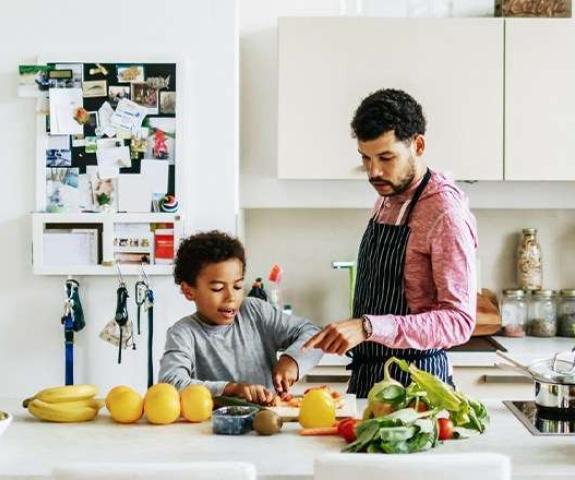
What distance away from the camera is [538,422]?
212 cm

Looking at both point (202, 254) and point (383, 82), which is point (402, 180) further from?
point (383, 82)

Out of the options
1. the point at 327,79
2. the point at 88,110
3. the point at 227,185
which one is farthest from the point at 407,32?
the point at 88,110

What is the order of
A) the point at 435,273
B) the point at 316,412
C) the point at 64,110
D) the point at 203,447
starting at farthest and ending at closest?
1. the point at 64,110
2. the point at 435,273
3. the point at 316,412
4. the point at 203,447

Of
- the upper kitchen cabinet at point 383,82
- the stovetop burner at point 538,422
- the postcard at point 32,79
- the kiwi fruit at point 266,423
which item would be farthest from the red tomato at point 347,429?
the postcard at point 32,79

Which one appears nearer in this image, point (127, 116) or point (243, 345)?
point (243, 345)

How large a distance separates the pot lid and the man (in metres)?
0.20

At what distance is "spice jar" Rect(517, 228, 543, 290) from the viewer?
152 inches

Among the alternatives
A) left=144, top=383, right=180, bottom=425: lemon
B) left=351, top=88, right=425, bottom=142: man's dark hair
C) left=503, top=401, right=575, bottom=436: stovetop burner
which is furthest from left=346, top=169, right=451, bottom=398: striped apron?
left=144, top=383, right=180, bottom=425: lemon

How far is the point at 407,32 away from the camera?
137 inches

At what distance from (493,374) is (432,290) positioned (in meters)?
1.12

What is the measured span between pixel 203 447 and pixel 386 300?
746 mm

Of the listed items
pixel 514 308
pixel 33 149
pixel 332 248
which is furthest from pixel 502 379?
pixel 33 149

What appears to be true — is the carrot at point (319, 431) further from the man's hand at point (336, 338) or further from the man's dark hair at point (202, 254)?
the man's dark hair at point (202, 254)

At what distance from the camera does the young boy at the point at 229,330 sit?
255 cm
